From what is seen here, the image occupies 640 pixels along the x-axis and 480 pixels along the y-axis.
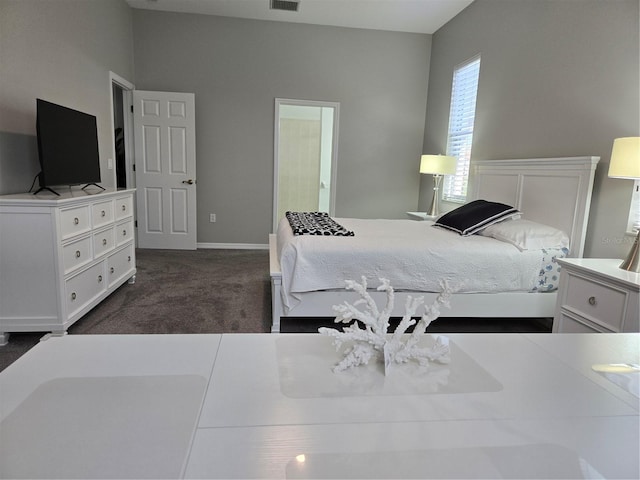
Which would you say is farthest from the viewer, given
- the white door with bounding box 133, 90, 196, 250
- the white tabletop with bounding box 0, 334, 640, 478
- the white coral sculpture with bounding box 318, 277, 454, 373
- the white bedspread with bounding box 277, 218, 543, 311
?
the white door with bounding box 133, 90, 196, 250

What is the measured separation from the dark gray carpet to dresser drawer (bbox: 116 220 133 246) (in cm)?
45

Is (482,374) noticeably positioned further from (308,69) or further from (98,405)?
(308,69)

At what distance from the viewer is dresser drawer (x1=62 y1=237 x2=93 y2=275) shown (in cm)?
247

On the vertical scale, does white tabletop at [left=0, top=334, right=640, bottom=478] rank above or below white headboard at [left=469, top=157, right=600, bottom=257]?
below

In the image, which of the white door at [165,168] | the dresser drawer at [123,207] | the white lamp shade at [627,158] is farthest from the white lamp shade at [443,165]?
the dresser drawer at [123,207]

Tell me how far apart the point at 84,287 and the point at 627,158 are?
3353mm

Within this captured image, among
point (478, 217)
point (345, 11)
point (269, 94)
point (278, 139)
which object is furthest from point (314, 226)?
point (345, 11)

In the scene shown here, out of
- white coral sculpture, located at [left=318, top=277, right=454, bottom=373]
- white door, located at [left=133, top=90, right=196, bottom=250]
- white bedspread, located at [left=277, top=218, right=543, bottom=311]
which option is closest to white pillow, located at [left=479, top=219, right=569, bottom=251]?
white bedspread, located at [left=277, top=218, right=543, bottom=311]

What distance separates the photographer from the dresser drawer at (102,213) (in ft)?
9.36

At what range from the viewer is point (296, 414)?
2.46 feet

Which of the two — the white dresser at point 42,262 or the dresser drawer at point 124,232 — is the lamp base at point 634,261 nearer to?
the white dresser at point 42,262

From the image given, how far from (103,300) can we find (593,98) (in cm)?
392

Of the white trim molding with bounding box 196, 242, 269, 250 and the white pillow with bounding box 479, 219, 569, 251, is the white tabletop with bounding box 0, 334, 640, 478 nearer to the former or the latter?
the white pillow with bounding box 479, 219, 569, 251

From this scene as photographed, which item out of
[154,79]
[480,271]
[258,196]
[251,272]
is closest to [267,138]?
[258,196]
